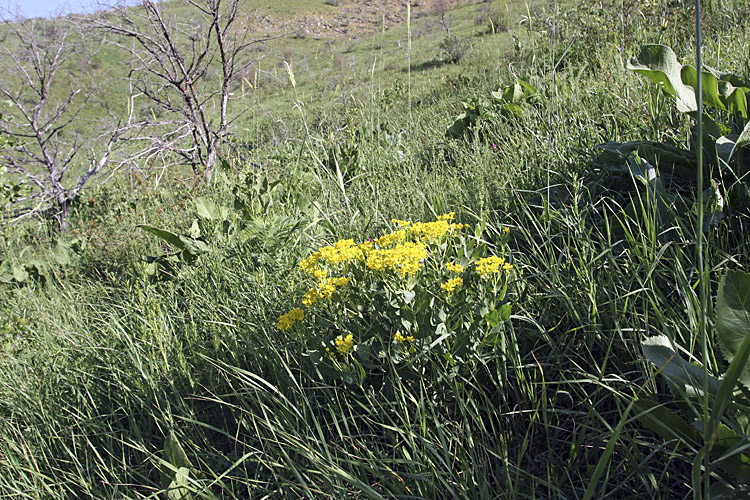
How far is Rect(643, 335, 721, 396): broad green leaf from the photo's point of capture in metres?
0.97

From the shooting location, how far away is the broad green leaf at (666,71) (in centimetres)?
162

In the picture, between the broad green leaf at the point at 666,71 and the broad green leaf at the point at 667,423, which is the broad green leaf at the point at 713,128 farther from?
the broad green leaf at the point at 667,423

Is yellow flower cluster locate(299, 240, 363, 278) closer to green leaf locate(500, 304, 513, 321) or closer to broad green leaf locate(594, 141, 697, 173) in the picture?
green leaf locate(500, 304, 513, 321)

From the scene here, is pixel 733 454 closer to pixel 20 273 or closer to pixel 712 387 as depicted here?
pixel 712 387

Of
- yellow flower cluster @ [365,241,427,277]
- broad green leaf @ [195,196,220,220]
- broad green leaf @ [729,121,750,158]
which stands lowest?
yellow flower cluster @ [365,241,427,277]

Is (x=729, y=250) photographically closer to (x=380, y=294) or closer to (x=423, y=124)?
(x=380, y=294)

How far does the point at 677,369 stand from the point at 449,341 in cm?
55

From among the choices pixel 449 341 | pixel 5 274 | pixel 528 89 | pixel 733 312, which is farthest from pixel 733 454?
pixel 5 274

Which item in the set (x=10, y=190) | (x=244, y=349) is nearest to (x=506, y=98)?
(x=244, y=349)

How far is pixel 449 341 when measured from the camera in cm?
134

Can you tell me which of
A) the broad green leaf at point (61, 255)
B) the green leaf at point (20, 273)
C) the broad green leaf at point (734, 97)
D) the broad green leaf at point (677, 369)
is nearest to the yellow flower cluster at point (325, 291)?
the broad green leaf at point (677, 369)

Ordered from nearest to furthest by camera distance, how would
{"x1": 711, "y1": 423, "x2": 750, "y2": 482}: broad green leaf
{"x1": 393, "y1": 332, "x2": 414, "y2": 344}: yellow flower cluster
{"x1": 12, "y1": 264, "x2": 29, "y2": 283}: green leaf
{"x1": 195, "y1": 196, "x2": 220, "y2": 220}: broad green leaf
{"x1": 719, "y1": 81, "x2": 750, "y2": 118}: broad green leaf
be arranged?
{"x1": 711, "y1": 423, "x2": 750, "y2": 482}: broad green leaf → {"x1": 393, "y1": 332, "x2": 414, "y2": 344}: yellow flower cluster → {"x1": 719, "y1": 81, "x2": 750, "y2": 118}: broad green leaf → {"x1": 195, "y1": 196, "x2": 220, "y2": 220}: broad green leaf → {"x1": 12, "y1": 264, "x2": 29, "y2": 283}: green leaf

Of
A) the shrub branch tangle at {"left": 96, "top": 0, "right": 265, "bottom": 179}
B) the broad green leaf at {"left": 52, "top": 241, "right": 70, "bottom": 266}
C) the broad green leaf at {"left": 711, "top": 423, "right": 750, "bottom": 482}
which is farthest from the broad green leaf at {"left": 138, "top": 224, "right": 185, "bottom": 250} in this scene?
the broad green leaf at {"left": 711, "top": 423, "right": 750, "bottom": 482}

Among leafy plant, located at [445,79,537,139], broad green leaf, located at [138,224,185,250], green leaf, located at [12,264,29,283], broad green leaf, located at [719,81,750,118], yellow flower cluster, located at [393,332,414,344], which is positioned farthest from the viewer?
leafy plant, located at [445,79,537,139]
